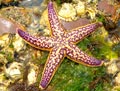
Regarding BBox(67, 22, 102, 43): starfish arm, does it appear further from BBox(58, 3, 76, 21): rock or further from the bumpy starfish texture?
BBox(58, 3, 76, 21): rock

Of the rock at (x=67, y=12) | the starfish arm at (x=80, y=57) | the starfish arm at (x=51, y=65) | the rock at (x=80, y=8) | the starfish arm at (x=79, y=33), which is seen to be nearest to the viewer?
the starfish arm at (x=51, y=65)

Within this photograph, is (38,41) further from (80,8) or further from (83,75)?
(80,8)

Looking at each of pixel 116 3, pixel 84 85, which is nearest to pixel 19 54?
pixel 84 85

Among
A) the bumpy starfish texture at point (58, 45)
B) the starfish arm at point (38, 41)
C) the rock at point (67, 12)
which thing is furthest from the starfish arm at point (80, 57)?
the rock at point (67, 12)

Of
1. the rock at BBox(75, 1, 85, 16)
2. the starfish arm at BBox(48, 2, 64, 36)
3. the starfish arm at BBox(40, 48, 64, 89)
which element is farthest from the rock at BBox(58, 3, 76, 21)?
the starfish arm at BBox(40, 48, 64, 89)

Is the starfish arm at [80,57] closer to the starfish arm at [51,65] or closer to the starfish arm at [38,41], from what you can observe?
the starfish arm at [51,65]

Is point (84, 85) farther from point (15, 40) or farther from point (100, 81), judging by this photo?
point (15, 40)
